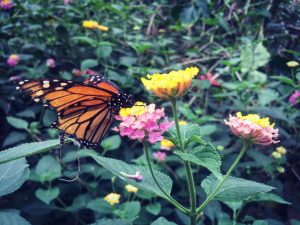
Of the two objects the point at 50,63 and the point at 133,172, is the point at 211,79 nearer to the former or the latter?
the point at 50,63

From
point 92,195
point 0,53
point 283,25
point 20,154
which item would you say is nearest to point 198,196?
point 92,195

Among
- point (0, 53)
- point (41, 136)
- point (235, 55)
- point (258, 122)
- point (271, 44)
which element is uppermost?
point (258, 122)

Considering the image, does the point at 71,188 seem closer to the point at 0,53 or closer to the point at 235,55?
the point at 0,53

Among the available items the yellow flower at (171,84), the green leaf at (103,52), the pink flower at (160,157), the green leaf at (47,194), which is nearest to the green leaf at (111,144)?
the pink flower at (160,157)

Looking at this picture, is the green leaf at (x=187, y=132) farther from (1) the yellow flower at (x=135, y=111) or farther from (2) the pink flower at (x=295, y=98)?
(2) the pink flower at (x=295, y=98)

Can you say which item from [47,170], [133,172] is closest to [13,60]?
[47,170]

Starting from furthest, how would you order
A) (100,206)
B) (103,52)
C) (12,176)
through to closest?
1. (103,52)
2. (100,206)
3. (12,176)
